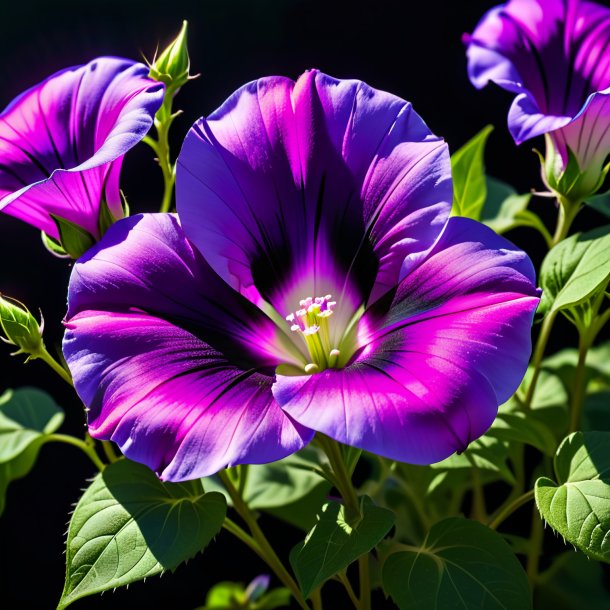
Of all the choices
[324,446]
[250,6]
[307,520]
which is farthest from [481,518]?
[250,6]

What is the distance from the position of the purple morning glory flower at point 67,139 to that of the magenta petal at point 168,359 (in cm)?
5

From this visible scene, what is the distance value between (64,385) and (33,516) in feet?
0.58

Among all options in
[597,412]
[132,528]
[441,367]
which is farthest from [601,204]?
[132,528]

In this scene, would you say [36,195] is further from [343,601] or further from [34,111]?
[343,601]

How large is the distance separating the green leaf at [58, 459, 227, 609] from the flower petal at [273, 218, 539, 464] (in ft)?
0.36

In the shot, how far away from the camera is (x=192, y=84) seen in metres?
1.12

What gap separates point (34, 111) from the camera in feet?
1.71

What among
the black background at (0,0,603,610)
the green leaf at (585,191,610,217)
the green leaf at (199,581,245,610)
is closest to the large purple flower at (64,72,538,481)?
the green leaf at (585,191,610,217)

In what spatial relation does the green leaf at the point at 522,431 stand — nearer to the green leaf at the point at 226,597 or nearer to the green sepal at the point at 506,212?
the green sepal at the point at 506,212

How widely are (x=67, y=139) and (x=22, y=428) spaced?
0.24 m

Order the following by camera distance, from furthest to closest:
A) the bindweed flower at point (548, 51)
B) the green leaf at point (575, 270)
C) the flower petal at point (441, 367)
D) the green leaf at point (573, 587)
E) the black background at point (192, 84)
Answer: the black background at point (192, 84) < the green leaf at point (573, 587) < the bindweed flower at point (548, 51) < the green leaf at point (575, 270) < the flower petal at point (441, 367)

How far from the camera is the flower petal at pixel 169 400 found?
403 millimetres

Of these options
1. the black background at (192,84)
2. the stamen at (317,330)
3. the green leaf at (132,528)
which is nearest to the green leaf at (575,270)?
the stamen at (317,330)

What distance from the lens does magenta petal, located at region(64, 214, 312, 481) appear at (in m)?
0.41
